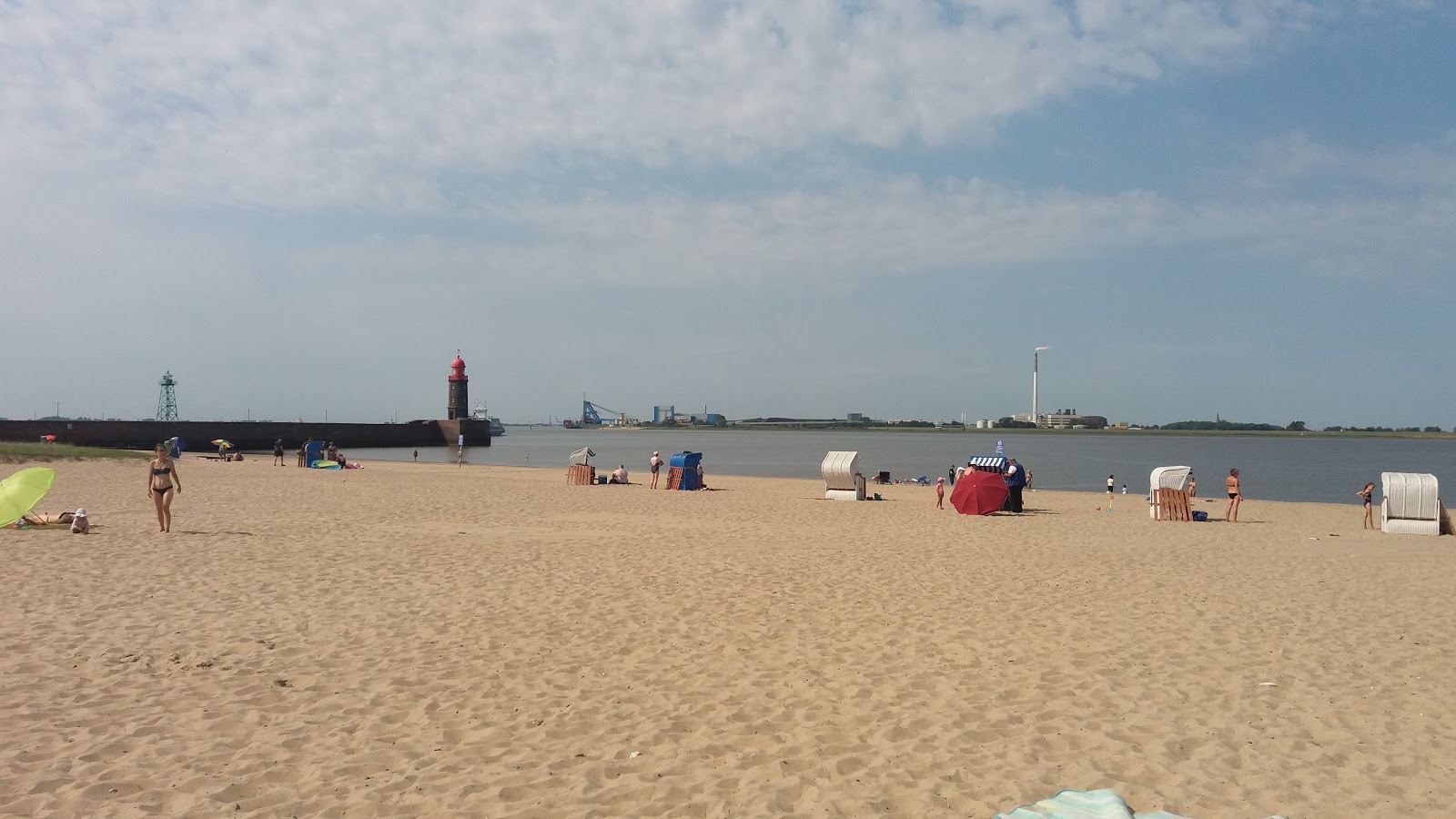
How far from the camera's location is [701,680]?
6.05 m

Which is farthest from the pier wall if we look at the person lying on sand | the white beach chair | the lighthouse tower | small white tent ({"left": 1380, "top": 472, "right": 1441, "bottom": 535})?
small white tent ({"left": 1380, "top": 472, "right": 1441, "bottom": 535})

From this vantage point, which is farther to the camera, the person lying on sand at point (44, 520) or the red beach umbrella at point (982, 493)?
the red beach umbrella at point (982, 493)

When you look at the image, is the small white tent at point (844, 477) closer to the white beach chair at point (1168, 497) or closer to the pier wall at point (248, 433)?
the white beach chair at point (1168, 497)

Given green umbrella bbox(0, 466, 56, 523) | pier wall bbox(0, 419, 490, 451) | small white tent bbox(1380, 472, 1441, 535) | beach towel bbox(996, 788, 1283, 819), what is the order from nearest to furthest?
beach towel bbox(996, 788, 1283, 819), green umbrella bbox(0, 466, 56, 523), small white tent bbox(1380, 472, 1441, 535), pier wall bbox(0, 419, 490, 451)

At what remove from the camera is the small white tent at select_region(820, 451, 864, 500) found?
23078 millimetres

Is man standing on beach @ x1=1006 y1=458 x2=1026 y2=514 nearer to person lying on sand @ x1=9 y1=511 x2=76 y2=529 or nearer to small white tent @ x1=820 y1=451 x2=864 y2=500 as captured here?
small white tent @ x1=820 y1=451 x2=864 y2=500

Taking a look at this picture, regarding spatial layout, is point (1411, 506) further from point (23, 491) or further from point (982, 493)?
point (23, 491)

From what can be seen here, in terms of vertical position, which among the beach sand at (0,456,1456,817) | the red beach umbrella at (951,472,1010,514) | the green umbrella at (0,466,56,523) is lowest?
the beach sand at (0,456,1456,817)

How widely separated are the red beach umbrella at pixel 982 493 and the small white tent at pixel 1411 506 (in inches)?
269

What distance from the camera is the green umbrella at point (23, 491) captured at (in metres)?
11.8

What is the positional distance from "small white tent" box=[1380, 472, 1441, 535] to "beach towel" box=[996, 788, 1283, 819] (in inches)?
654

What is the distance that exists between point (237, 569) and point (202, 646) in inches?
138

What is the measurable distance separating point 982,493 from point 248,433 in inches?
2702

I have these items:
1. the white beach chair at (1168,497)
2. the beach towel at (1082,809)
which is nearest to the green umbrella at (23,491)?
the beach towel at (1082,809)
